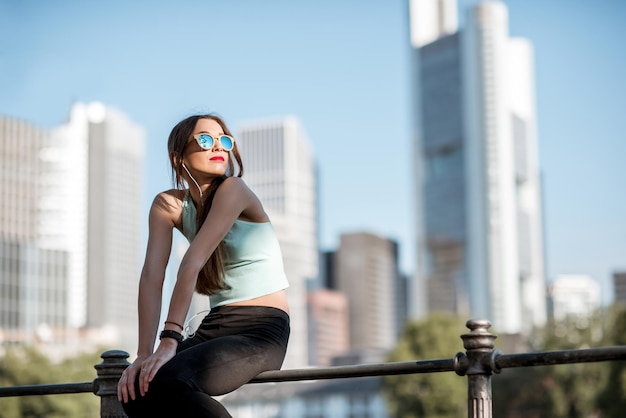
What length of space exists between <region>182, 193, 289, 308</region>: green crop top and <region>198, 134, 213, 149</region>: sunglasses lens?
0.34 m

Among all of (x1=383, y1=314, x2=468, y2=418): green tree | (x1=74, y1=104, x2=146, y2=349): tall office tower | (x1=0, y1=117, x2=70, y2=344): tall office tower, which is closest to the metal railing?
(x1=383, y1=314, x2=468, y2=418): green tree

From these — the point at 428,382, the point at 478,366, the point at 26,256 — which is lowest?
the point at 428,382

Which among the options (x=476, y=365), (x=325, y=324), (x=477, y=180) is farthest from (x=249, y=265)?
(x=325, y=324)

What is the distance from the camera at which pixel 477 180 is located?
484 feet

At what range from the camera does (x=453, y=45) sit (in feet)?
511

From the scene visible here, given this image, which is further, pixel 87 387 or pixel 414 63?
pixel 414 63

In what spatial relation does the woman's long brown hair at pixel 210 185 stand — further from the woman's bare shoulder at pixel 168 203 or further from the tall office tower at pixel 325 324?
the tall office tower at pixel 325 324

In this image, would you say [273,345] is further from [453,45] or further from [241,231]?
[453,45]

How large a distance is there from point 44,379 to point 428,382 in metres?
21.5

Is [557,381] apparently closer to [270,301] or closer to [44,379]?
[44,379]

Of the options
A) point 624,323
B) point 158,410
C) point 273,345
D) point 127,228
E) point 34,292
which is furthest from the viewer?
point 127,228

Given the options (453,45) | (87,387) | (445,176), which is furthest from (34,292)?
(87,387)

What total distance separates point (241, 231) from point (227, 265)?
14cm

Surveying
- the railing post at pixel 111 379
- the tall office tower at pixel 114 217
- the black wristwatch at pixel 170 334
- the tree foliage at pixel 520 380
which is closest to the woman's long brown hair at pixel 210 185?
the black wristwatch at pixel 170 334
